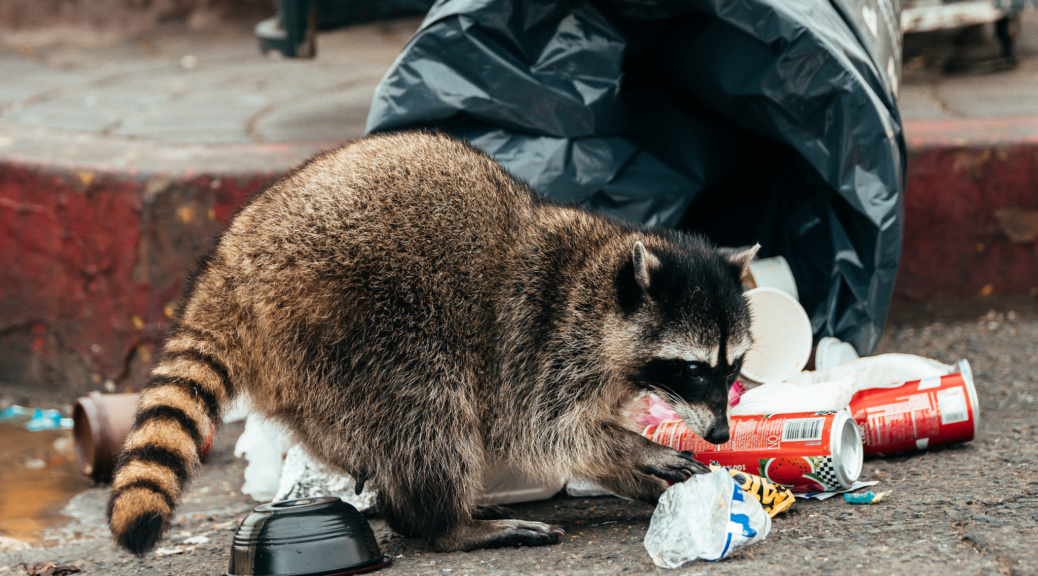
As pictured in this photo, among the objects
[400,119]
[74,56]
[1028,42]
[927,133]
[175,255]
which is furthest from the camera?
[74,56]

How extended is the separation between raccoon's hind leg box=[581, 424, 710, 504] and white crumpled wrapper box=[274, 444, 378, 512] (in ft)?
2.47

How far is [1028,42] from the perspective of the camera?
21.6 feet

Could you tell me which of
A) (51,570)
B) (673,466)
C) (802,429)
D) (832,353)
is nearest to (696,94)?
(832,353)

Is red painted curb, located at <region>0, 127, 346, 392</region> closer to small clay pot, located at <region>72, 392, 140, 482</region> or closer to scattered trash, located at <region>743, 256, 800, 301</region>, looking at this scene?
small clay pot, located at <region>72, 392, 140, 482</region>

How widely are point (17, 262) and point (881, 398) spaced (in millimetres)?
3629

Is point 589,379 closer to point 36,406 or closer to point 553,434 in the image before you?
point 553,434

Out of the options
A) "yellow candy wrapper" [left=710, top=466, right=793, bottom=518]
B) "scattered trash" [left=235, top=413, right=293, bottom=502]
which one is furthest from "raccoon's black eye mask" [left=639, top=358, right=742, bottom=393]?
"scattered trash" [left=235, top=413, right=293, bottom=502]

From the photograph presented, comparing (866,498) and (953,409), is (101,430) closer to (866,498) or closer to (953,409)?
(866,498)

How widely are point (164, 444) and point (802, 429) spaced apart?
5.37 ft

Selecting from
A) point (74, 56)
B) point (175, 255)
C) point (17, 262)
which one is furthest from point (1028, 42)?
point (74, 56)

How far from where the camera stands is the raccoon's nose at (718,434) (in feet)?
7.85

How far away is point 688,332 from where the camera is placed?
94.5 inches

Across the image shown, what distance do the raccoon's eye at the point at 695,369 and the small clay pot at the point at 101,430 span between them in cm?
191

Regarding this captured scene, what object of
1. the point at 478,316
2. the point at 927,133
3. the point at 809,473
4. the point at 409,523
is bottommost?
the point at 409,523
